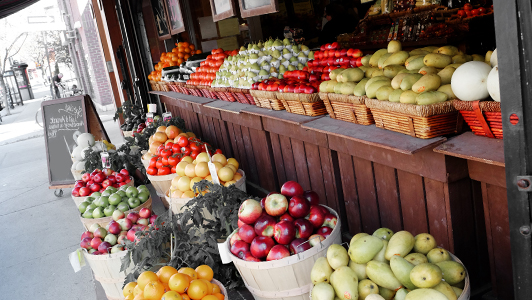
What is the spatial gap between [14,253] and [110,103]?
1433 centimetres

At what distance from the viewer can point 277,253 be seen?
2135 mm

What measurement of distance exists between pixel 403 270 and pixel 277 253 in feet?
2.22

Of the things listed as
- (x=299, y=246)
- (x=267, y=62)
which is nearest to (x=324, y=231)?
(x=299, y=246)

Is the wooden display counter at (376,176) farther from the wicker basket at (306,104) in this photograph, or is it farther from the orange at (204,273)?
the orange at (204,273)

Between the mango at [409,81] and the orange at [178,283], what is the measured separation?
148 cm

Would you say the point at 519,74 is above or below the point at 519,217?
above

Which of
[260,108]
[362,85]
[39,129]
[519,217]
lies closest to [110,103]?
[39,129]

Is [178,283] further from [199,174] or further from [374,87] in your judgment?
[199,174]

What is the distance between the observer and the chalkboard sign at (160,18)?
6.64 meters

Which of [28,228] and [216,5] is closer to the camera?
[216,5]

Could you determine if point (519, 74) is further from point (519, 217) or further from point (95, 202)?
point (95, 202)

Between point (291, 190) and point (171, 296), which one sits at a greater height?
point (291, 190)

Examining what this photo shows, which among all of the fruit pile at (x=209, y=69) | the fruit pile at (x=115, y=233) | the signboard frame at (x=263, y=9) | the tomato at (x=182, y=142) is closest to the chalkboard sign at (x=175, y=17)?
the fruit pile at (x=209, y=69)

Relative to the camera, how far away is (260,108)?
3623mm
